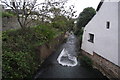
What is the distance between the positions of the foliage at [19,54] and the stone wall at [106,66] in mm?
5584

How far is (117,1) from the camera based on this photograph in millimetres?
9766

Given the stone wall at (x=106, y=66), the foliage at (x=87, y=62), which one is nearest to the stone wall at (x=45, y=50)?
the foliage at (x=87, y=62)

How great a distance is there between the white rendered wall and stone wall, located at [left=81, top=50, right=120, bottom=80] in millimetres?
351

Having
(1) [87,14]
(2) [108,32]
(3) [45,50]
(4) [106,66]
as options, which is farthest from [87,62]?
(1) [87,14]

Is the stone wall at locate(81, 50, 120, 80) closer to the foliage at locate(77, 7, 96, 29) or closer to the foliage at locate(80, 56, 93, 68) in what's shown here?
the foliage at locate(80, 56, 93, 68)

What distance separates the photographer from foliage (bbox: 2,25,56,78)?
835cm

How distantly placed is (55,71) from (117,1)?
7.55m

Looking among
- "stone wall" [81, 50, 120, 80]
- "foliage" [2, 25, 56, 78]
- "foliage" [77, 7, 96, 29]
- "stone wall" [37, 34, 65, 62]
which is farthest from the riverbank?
"foliage" [77, 7, 96, 29]

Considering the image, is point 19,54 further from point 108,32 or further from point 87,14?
point 87,14

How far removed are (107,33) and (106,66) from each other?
2688 millimetres

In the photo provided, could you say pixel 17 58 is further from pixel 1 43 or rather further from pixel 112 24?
pixel 112 24

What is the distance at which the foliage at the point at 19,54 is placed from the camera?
835 cm

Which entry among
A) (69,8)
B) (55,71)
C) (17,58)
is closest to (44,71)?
(55,71)

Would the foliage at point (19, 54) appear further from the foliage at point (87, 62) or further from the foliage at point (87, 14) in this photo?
the foliage at point (87, 14)
